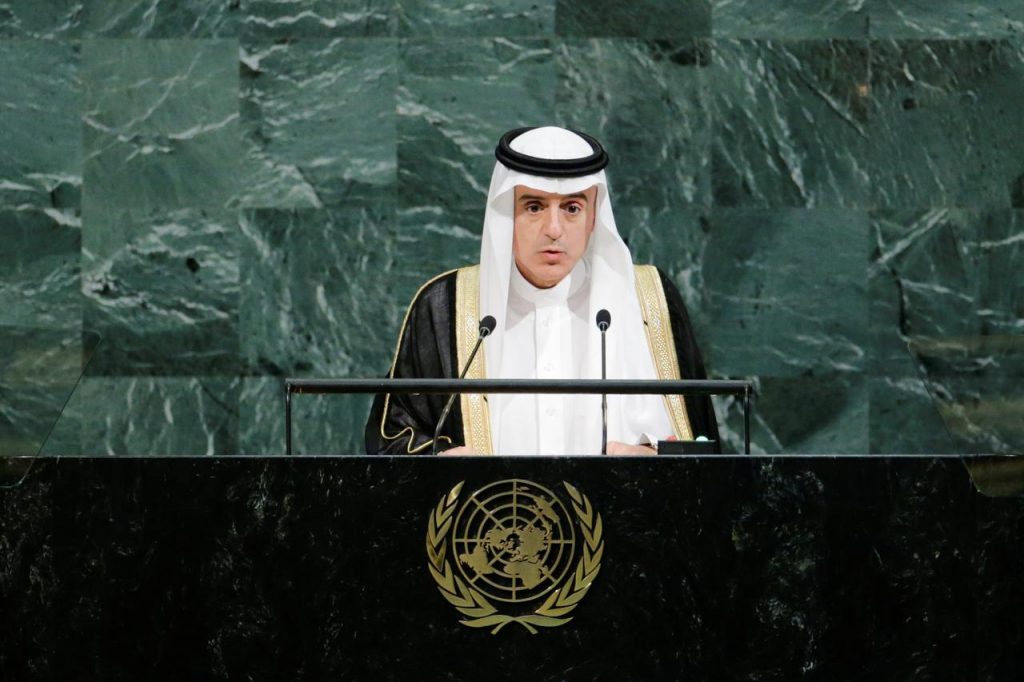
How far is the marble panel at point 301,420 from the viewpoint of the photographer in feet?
23.2

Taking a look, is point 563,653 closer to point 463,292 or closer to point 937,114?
point 463,292

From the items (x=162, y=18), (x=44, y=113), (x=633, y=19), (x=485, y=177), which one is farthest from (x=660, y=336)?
(x=44, y=113)

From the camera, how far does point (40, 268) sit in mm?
7105

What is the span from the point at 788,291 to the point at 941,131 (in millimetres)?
994

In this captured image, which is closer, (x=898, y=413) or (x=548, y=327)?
(x=548, y=327)

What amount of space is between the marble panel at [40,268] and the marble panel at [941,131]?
3618mm

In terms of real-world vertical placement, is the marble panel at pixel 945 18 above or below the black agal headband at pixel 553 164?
above

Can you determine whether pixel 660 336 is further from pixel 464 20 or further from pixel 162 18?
pixel 162 18

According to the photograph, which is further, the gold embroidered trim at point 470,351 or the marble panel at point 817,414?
the marble panel at point 817,414

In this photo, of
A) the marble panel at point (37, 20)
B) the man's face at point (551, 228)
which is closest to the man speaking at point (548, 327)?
the man's face at point (551, 228)

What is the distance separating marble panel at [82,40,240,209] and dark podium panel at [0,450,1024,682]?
3.61 m

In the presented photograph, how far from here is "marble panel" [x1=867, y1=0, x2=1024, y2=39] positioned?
23.3 feet

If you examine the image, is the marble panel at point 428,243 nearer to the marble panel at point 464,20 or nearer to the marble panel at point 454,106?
the marble panel at point 454,106

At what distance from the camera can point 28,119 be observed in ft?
23.4
